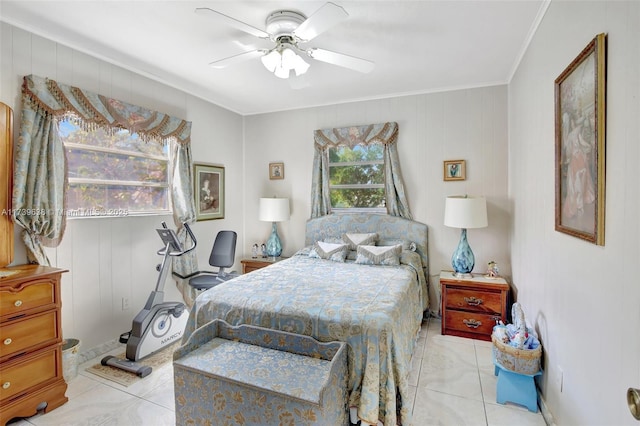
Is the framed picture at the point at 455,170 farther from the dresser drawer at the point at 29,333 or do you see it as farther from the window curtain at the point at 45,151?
the dresser drawer at the point at 29,333

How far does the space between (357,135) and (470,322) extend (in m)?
2.51

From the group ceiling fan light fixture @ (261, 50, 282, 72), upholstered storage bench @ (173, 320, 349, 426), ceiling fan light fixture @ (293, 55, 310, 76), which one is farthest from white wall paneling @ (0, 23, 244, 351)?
ceiling fan light fixture @ (293, 55, 310, 76)

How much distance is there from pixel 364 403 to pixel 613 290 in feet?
4.32

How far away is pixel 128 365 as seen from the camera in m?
2.64

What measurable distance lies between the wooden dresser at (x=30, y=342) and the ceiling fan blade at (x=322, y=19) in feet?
7.70

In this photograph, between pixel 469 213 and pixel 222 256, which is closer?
pixel 469 213

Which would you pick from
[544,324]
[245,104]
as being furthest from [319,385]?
[245,104]

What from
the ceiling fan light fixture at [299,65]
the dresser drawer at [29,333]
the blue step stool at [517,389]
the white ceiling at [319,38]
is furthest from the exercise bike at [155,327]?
the blue step stool at [517,389]

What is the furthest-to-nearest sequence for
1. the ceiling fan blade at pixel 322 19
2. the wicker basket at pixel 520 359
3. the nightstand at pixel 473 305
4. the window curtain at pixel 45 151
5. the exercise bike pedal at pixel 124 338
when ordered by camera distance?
the nightstand at pixel 473 305
the exercise bike pedal at pixel 124 338
the window curtain at pixel 45 151
the wicker basket at pixel 520 359
the ceiling fan blade at pixel 322 19

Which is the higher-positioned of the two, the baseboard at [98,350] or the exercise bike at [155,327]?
the exercise bike at [155,327]

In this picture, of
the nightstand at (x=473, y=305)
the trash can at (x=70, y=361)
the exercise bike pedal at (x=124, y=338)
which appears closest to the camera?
the trash can at (x=70, y=361)

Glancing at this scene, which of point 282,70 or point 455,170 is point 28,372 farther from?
point 455,170

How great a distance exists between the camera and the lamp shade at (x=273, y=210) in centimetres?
435

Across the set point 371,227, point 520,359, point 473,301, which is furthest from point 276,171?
point 520,359
